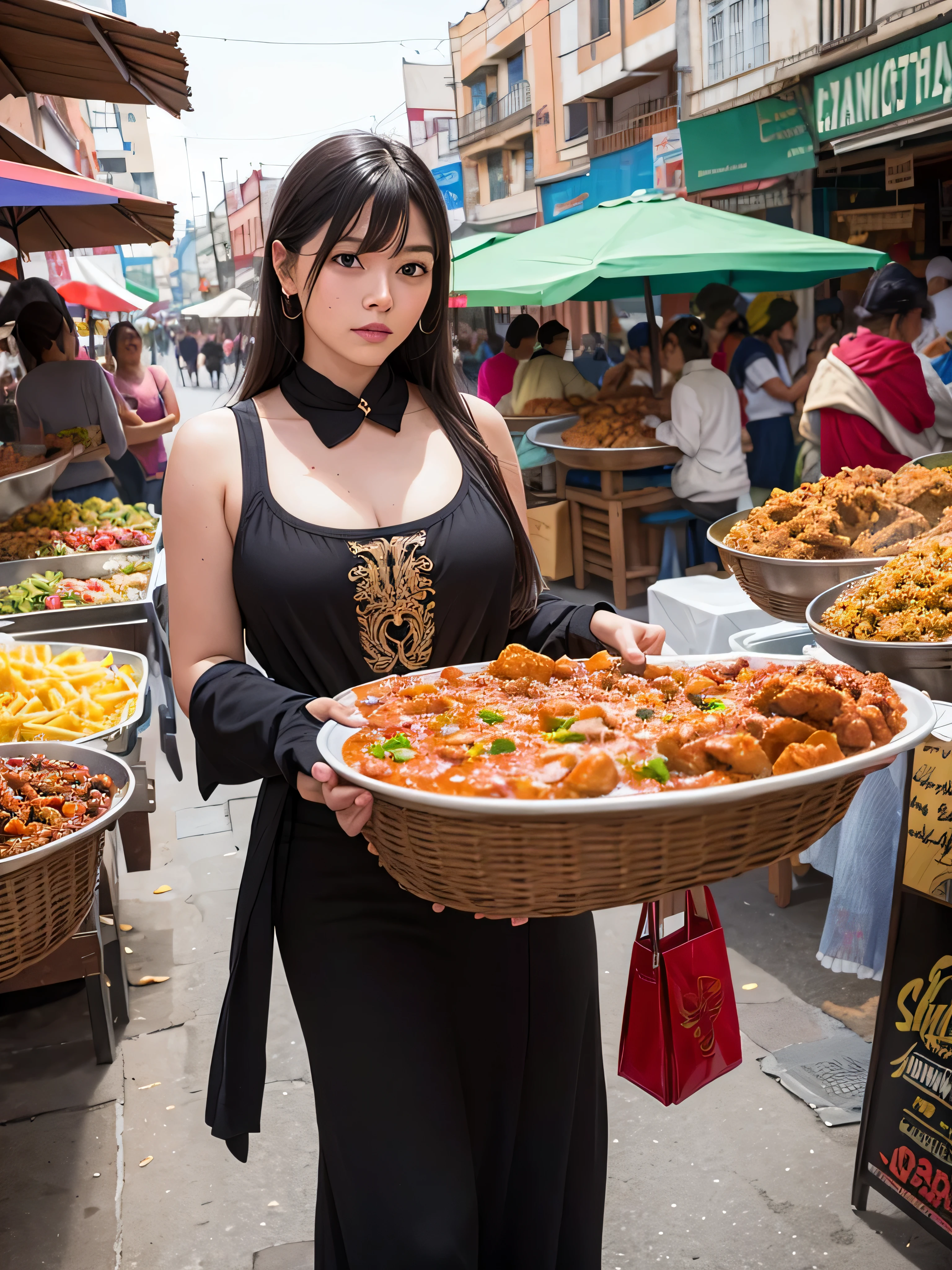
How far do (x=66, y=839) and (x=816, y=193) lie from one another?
11.2 metres

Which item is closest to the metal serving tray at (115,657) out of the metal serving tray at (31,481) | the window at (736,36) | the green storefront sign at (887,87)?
the metal serving tray at (31,481)

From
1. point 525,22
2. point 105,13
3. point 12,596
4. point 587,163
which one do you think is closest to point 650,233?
point 105,13

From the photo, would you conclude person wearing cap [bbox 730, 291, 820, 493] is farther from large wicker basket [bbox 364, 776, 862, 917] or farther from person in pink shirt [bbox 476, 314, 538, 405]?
large wicker basket [bbox 364, 776, 862, 917]

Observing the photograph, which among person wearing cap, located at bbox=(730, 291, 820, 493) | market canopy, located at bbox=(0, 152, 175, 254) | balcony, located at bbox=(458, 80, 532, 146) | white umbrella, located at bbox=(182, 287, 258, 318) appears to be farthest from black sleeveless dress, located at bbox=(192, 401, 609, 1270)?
balcony, located at bbox=(458, 80, 532, 146)

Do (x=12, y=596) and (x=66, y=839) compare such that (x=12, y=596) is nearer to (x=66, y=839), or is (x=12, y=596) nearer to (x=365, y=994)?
(x=66, y=839)

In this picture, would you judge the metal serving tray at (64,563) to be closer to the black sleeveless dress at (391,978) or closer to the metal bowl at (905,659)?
the black sleeveless dress at (391,978)

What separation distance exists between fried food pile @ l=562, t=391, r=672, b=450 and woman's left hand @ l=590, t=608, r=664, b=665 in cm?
583

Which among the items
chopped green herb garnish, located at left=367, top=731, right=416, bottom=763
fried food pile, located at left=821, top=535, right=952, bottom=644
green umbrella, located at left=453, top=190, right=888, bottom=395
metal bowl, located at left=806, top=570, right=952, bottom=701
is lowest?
metal bowl, located at left=806, top=570, right=952, bottom=701

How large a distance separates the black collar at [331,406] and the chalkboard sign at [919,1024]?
54.6 inches

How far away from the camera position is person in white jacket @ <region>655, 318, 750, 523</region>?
281 inches

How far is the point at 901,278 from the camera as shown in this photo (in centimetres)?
483

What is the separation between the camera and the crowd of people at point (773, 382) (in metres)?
4.50

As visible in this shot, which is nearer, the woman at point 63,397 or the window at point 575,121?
the woman at point 63,397

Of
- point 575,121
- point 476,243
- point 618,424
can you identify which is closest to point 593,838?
point 618,424
